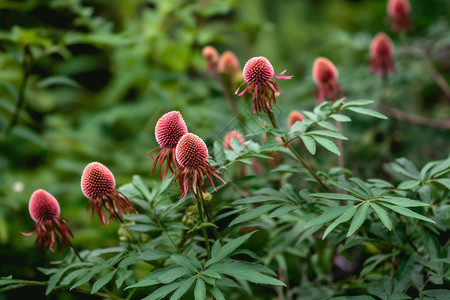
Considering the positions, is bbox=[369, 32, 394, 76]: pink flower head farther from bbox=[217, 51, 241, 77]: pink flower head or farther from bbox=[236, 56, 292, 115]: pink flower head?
bbox=[236, 56, 292, 115]: pink flower head

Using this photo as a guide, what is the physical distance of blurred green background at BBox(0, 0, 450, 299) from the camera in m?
1.51

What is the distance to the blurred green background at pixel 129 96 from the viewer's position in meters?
1.51

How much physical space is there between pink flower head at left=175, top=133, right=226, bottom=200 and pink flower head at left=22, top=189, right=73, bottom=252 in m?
0.28

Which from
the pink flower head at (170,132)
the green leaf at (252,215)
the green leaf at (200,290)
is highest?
the pink flower head at (170,132)

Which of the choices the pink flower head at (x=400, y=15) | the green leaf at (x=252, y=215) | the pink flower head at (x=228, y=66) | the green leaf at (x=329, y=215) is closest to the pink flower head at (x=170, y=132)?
the green leaf at (x=252, y=215)

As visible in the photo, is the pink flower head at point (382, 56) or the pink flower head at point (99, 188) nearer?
the pink flower head at point (99, 188)

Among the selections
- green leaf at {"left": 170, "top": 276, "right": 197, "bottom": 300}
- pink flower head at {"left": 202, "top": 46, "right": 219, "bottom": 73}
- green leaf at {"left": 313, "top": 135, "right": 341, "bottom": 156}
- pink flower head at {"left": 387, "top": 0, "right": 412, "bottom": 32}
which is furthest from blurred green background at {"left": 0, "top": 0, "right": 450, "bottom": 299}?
green leaf at {"left": 170, "top": 276, "right": 197, "bottom": 300}

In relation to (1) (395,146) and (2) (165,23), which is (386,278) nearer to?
(1) (395,146)

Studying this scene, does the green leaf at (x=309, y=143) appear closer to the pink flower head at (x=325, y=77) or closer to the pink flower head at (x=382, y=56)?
the pink flower head at (x=325, y=77)

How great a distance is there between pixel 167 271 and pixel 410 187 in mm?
448

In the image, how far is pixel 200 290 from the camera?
1.95ft

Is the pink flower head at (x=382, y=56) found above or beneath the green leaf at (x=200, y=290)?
above

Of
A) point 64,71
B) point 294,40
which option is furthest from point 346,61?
point 64,71

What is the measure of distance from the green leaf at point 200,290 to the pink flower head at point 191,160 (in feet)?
0.46
